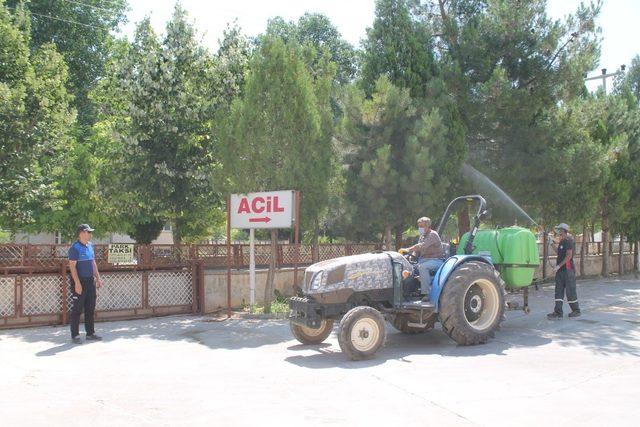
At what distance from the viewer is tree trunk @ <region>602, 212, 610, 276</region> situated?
79.2ft

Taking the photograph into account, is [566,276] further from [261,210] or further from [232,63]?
[232,63]

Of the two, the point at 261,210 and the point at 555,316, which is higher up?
the point at 261,210

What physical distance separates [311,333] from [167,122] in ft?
21.5

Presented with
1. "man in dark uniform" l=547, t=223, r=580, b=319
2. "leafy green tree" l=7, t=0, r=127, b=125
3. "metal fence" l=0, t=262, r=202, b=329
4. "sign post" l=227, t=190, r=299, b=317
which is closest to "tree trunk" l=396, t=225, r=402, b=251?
"sign post" l=227, t=190, r=299, b=317

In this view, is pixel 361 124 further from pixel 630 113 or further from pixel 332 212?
pixel 630 113

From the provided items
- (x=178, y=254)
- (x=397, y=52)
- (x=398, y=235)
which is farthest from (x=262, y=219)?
(x=397, y=52)

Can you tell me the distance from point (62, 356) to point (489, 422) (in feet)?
20.2

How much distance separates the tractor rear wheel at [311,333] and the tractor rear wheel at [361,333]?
1108 millimetres

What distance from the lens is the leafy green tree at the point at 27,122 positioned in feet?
42.3

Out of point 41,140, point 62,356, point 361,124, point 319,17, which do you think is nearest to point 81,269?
point 62,356

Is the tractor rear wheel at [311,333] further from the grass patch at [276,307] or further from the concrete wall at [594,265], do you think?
the concrete wall at [594,265]

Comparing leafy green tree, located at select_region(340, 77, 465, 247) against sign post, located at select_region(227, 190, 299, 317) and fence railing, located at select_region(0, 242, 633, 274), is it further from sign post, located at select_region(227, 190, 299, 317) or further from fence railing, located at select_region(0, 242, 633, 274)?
sign post, located at select_region(227, 190, 299, 317)

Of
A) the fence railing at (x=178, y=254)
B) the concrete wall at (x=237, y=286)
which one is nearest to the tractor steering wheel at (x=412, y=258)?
the fence railing at (x=178, y=254)

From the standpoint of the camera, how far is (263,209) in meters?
12.5
